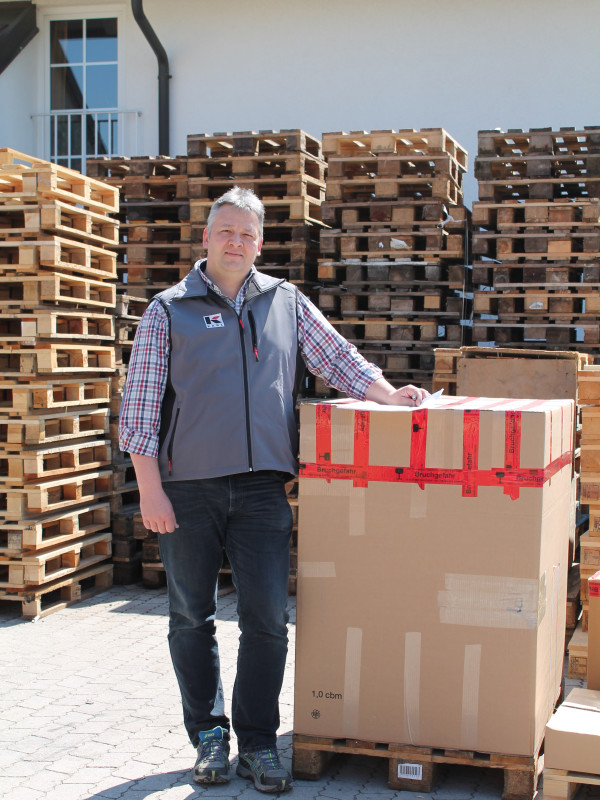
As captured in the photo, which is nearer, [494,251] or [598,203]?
[598,203]

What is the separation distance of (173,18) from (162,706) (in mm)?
9656

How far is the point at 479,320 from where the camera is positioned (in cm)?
751

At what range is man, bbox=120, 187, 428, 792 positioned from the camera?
3717mm

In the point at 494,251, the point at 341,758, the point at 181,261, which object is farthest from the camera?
Result: the point at 181,261

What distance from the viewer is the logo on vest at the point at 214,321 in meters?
3.78

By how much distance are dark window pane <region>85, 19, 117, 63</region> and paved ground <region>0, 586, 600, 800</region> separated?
8411mm

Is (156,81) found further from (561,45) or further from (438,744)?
(438,744)

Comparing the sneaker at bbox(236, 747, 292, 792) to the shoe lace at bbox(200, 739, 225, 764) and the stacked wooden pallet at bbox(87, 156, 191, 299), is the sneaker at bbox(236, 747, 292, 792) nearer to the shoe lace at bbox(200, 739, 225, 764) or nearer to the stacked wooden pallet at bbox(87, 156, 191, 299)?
the shoe lace at bbox(200, 739, 225, 764)

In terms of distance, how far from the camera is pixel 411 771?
3.72m

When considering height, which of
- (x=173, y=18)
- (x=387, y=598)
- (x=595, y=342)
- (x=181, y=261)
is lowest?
(x=387, y=598)

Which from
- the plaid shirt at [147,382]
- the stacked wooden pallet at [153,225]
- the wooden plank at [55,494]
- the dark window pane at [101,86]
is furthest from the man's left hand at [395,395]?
the dark window pane at [101,86]

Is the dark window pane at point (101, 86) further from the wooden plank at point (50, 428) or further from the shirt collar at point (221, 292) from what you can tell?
the shirt collar at point (221, 292)

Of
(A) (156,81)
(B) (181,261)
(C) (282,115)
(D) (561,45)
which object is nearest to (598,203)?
(B) (181,261)

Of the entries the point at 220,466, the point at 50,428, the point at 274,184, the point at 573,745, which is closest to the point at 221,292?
the point at 220,466
